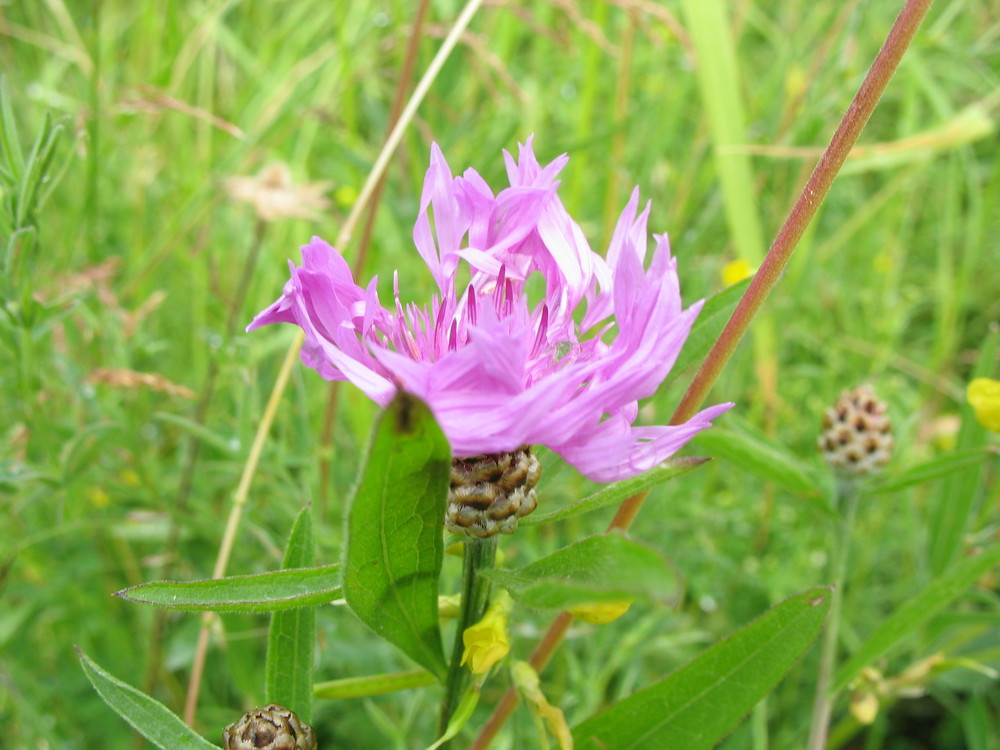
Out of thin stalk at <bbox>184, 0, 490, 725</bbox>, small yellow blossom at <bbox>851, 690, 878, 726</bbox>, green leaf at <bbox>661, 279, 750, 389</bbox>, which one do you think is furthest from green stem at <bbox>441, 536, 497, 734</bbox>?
small yellow blossom at <bbox>851, 690, 878, 726</bbox>

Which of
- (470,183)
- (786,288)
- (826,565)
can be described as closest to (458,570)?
(470,183)

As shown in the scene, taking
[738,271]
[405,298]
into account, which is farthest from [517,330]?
[405,298]

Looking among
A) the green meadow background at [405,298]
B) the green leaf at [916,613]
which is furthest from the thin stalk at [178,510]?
the green leaf at [916,613]

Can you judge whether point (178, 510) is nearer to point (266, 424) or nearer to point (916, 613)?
point (266, 424)

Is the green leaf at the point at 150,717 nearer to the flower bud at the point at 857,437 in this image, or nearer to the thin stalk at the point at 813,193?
the thin stalk at the point at 813,193

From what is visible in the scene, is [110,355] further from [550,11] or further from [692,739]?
[550,11]
